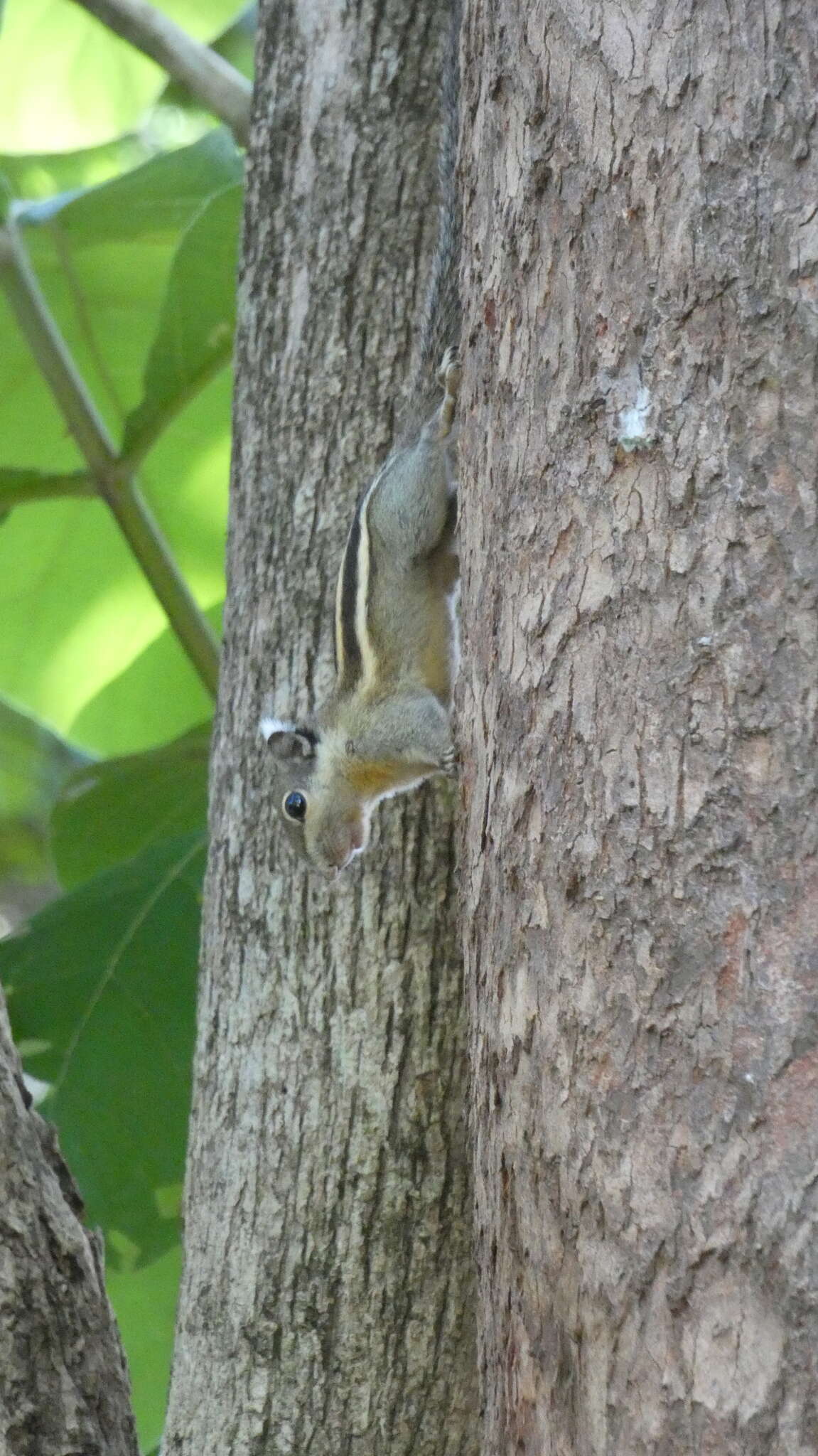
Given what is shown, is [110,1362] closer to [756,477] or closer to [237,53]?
[756,477]

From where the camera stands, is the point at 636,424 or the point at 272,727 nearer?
the point at 636,424

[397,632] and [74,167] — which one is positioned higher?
[74,167]

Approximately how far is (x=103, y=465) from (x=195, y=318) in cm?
46

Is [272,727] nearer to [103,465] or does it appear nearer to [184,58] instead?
[103,465]

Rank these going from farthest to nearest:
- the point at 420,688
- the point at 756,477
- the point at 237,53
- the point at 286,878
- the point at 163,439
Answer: the point at 237,53 → the point at 163,439 → the point at 420,688 → the point at 286,878 → the point at 756,477

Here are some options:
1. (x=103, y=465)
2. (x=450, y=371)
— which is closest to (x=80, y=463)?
(x=103, y=465)

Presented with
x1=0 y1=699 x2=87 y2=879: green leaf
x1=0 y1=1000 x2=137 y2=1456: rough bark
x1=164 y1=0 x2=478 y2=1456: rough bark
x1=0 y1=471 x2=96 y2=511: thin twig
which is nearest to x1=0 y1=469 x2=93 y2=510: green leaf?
x1=0 y1=471 x2=96 y2=511: thin twig

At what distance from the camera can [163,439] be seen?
13.5 feet

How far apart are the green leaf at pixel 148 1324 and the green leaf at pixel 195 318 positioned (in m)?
1.91

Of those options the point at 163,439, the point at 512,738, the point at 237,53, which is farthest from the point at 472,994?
the point at 237,53

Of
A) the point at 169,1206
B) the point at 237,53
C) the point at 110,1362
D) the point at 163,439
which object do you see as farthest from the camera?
the point at 237,53

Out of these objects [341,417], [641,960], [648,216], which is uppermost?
[341,417]

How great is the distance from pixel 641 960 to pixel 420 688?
1380mm

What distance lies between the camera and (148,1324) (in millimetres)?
2980
